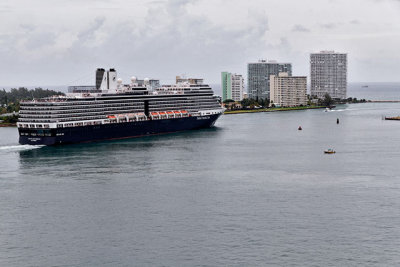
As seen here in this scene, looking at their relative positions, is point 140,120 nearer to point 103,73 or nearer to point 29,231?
point 103,73

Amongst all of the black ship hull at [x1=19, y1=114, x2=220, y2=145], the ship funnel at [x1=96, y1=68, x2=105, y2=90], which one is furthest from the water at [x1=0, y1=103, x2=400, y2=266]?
the ship funnel at [x1=96, y1=68, x2=105, y2=90]

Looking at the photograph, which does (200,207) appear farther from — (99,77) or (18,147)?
(99,77)

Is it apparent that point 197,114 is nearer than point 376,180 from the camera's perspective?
No

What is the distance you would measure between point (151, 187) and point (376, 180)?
19074 millimetres

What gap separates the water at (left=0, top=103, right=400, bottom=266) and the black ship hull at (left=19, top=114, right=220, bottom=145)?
5.03 metres

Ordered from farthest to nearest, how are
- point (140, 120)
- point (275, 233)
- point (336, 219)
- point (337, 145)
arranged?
point (140, 120) < point (337, 145) < point (336, 219) < point (275, 233)

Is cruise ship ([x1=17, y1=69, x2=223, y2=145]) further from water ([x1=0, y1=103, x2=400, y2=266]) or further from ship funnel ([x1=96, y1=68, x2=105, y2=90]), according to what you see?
water ([x1=0, y1=103, x2=400, y2=266])

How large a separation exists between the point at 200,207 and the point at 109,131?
157 ft

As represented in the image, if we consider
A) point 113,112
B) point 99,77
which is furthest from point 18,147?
point 99,77

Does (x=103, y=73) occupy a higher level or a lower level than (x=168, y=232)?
higher

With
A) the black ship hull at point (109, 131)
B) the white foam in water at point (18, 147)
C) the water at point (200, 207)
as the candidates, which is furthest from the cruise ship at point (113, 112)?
the water at point (200, 207)

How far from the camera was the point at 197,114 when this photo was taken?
105812mm

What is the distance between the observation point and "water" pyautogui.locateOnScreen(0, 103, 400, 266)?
→ 107ft

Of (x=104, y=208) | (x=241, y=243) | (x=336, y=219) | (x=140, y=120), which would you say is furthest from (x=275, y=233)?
(x=140, y=120)
